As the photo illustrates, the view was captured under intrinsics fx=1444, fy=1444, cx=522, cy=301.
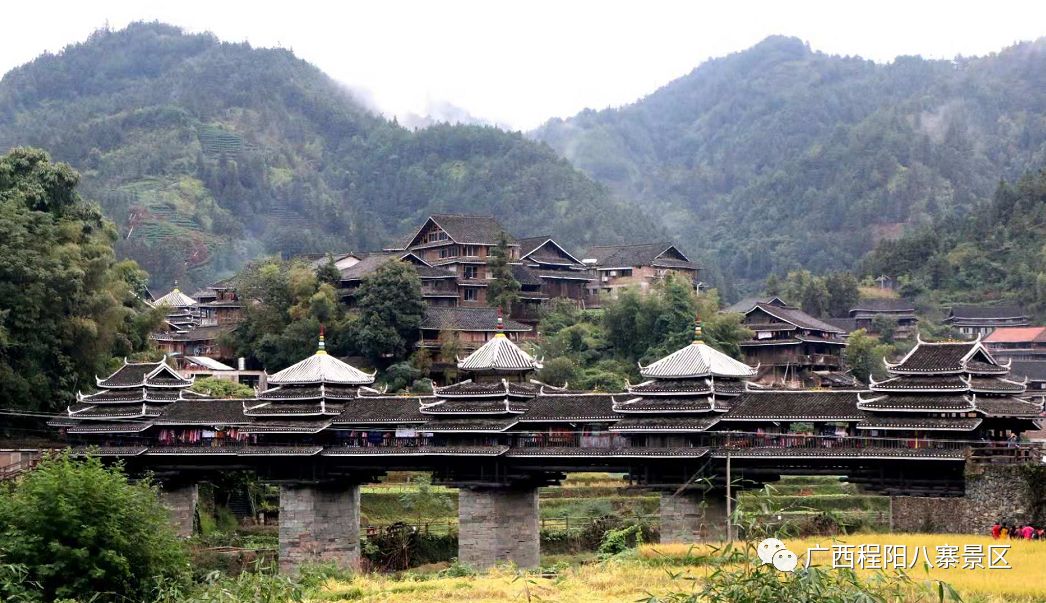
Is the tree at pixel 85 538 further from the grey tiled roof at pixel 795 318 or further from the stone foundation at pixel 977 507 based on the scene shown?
the grey tiled roof at pixel 795 318

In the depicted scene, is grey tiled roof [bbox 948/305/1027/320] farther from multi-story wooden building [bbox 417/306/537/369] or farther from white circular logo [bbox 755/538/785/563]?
white circular logo [bbox 755/538/785/563]

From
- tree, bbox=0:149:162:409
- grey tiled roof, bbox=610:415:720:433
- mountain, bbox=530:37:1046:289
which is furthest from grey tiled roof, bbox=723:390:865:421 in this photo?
mountain, bbox=530:37:1046:289

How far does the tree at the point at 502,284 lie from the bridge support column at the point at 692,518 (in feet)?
114

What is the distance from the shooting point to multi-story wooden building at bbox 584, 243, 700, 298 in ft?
291

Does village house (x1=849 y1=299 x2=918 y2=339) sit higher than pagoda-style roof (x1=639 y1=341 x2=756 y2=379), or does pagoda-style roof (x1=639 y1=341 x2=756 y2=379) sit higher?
village house (x1=849 y1=299 x2=918 y2=339)

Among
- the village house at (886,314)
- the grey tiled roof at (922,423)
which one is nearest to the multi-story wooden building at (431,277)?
the village house at (886,314)

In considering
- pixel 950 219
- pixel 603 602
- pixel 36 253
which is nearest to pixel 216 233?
pixel 950 219

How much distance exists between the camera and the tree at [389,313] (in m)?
69.4

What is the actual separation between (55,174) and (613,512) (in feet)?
93.6

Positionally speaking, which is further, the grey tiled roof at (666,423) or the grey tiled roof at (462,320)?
the grey tiled roof at (462,320)

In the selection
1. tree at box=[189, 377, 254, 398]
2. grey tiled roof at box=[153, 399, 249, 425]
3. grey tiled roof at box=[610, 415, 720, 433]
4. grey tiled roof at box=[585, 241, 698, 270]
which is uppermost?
grey tiled roof at box=[585, 241, 698, 270]

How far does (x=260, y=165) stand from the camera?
155 metres

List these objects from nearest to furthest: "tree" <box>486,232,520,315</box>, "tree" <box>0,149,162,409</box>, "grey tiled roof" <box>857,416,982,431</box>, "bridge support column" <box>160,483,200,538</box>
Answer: "grey tiled roof" <box>857,416,982,431</box>, "bridge support column" <box>160,483,200,538</box>, "tree" <box>0,149,162,409</box>, "tree" <box>486,232,520,315</box>

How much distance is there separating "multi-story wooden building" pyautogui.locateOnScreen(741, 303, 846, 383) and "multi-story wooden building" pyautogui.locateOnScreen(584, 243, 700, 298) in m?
11.6
